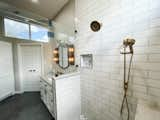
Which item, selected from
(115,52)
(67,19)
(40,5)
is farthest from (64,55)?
(115,52)

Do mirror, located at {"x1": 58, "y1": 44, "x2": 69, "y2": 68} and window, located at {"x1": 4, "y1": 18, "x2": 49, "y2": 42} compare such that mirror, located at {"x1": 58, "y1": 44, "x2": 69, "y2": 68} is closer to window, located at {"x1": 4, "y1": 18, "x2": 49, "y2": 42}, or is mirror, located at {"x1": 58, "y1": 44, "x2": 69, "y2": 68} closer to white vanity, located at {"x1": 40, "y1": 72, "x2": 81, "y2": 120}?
white vanity, located at {"x1": 40, "y1": 72, "x2": 81, "y2": 120}

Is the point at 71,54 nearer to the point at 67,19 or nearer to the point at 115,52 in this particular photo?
the point at 67,19

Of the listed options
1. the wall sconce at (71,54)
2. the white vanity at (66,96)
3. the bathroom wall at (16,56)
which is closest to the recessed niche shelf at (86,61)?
the white vanity at (66,96)

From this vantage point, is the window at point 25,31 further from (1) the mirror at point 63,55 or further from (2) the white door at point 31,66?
(1) the mirror at point 63,55

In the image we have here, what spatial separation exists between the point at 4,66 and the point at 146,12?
4.61m

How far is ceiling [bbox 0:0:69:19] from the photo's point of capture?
10.6 ft

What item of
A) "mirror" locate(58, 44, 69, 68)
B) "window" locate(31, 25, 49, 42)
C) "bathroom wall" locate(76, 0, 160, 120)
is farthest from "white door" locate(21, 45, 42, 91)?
"bathroom wall" locate(76, 0, 160, 120)

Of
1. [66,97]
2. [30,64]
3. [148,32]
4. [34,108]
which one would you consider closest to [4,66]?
[30,64]

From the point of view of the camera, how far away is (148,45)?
1.31m

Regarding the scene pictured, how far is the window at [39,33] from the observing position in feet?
16.5

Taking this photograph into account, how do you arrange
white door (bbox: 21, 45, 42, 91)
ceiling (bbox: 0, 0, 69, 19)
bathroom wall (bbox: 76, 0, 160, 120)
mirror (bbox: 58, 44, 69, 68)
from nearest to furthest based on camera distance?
1. bathroom wall (bbox: 76, 0, 160, 120)
2. ceiling (bbox: 0, 0, 69, 19)
3. mirror (bbox: 58, 44, 69, 68)
4. white door (bbox: 21, 45, 42, 91)

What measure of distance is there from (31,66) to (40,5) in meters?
2.73

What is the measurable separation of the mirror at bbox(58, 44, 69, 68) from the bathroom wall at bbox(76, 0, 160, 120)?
2.48 feet

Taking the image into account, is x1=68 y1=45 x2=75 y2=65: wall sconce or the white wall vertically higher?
the white wall
